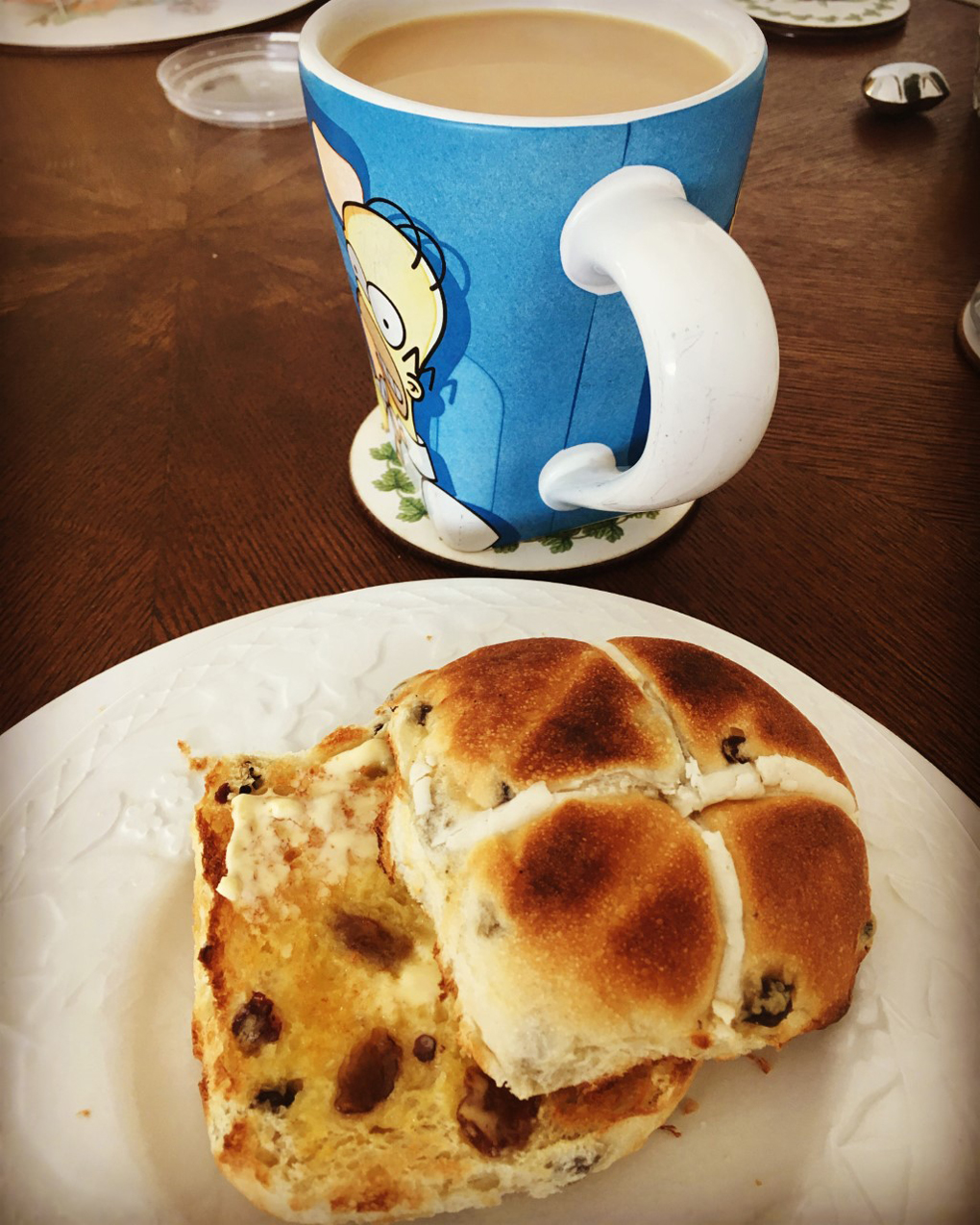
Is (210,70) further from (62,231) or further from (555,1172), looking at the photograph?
(555,1172)

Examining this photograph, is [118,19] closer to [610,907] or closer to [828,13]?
[828,13]

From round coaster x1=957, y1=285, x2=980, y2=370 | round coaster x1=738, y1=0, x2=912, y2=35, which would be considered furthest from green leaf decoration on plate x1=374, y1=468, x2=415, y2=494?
round coaster x1=738, y1=0, x2=912, y2=35

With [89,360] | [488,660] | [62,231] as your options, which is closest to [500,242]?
[488,660]

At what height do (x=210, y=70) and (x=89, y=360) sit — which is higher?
(x=210, y=70)

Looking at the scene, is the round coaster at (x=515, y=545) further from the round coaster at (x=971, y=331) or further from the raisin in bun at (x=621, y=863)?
the round coaster at (x=971, y=331)

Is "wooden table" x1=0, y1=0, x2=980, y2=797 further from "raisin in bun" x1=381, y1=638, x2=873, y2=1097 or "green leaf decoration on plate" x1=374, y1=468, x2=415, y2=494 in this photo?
"raisin in bun" x1=381, y1=638, x2=873, y2=1097
